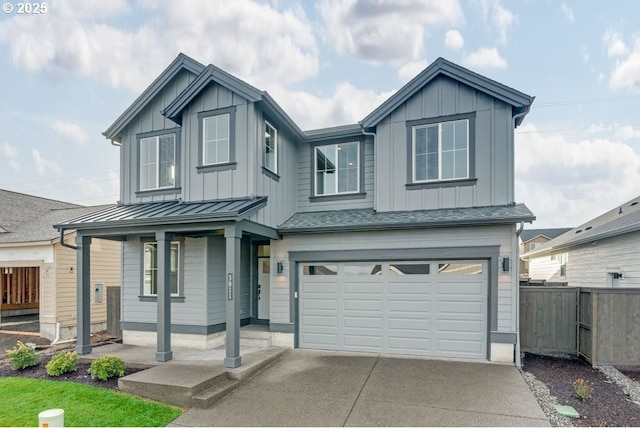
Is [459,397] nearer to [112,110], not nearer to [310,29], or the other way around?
[310,29]

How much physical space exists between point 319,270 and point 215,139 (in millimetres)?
4120

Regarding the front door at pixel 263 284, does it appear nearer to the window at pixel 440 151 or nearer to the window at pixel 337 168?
the window at pixel 337 168

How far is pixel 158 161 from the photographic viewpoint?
9.45 metres

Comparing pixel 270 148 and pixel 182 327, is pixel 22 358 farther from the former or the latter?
pixel 270 148

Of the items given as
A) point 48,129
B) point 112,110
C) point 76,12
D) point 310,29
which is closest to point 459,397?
point 310,29

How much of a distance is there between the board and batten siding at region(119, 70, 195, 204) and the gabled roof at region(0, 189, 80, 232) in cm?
651

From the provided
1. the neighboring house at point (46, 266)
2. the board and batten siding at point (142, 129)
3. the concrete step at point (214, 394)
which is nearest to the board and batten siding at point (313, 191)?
the board and batten siding at point (142, 129)

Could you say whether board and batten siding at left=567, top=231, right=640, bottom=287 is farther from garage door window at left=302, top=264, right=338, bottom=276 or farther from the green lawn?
the green lawn

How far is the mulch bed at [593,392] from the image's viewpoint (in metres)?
4.71

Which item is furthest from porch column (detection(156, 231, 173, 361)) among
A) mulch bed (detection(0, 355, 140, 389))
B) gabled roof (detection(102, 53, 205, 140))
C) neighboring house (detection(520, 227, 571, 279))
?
neighboring house (detection(520, 227, 571, 279))

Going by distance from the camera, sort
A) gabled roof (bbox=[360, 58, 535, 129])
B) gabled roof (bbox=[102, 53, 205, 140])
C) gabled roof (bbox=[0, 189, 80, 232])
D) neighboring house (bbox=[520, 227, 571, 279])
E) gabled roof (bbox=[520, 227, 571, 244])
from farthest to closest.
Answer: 1. gabled roof (bbox=[520, 227, 571, 244])
2. neighboring house (bbox=[520, 227, 571, 279])
3. gabled roof (bbox=[0, 189, 80, 232])
4. gabled roof (bbox=[102, 53, 205, 140])
5. gabled roof (bbox=[360, 58, 535, 129])

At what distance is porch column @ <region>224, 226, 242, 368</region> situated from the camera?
256 inches

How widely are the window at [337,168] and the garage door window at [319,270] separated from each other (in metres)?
2.16

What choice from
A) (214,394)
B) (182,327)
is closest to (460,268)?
(214,394)
